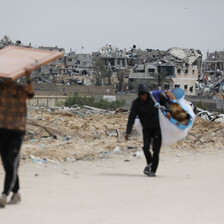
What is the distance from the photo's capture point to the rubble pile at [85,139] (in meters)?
12.4

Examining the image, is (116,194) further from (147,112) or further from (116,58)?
(116,58)

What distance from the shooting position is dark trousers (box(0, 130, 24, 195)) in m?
6.88

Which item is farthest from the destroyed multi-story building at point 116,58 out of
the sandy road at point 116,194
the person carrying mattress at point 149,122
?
the person carrying mattress at point 149,122

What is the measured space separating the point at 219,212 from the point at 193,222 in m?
0.68

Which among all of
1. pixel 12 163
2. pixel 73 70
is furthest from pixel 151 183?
pixel 73 70

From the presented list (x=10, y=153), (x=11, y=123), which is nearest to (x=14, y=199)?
(x=10, y=153)

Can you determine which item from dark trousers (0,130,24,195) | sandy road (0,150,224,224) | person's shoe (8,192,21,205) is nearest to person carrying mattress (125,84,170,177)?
sandy road (0,150,224,224)

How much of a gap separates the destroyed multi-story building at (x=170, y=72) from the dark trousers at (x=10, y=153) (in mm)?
82203

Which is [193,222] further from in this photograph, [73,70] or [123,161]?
[73,70]

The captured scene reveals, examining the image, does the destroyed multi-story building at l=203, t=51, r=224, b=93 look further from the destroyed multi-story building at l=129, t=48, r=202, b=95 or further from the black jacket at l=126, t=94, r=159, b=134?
the black jacket at l=126, t=94, r=159, b=134

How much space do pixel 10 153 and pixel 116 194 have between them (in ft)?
5.69

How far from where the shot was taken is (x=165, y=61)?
9400 cm

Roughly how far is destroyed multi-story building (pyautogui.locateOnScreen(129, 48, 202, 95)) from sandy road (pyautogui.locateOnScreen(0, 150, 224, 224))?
7854 centimetres

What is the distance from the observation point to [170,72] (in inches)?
3634
